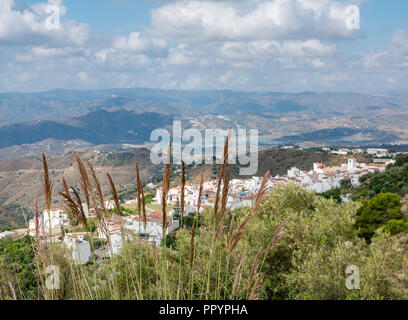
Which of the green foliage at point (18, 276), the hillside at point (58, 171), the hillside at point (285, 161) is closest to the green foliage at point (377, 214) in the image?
the green foliage at point (18, 276)

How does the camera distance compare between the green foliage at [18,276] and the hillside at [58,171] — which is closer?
the green foliage at [18,276]

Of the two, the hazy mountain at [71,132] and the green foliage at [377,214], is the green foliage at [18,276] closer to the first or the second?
the green foliage at [377,214]

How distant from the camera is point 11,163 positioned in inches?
3396

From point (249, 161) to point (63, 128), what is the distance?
A: 160149 mm

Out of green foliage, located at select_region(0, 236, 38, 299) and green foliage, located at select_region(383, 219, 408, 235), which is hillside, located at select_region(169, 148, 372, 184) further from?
green foliage, located at select_region(383, 219, 408, 235)

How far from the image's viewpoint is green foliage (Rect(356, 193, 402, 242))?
14.1m

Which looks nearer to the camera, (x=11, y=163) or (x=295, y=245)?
(x=295, y=245)

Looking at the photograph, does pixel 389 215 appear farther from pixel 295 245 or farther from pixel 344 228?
pixel 295 245

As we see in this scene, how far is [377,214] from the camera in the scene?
1452 centimetres

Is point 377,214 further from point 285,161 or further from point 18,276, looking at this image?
A: point 285,161

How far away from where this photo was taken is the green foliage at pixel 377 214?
1411 cm

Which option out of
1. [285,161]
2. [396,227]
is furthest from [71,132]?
[396,227]

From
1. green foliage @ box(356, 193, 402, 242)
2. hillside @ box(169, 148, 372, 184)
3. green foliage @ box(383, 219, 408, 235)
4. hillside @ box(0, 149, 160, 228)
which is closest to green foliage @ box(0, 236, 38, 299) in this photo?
green foliage @ box(383, 219, 408, 235)
